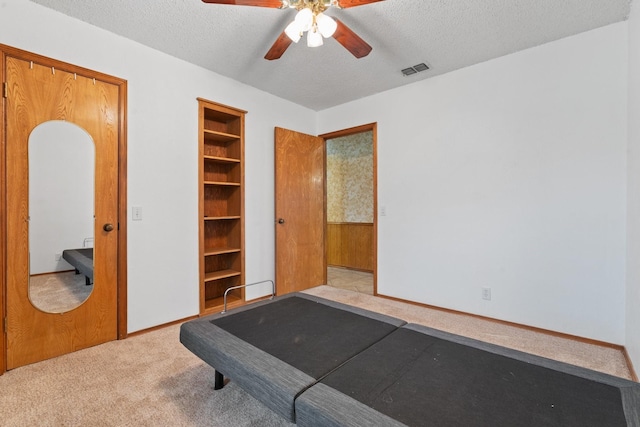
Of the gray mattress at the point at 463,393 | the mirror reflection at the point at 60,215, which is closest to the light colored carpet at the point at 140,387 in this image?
the mirror reflection at the point at 60,215

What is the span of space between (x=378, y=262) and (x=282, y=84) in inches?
95.9

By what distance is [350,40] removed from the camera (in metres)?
2.04

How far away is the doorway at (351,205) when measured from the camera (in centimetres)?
531

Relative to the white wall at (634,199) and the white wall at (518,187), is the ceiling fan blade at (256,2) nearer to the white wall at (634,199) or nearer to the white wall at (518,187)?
the white wall at (518,187)

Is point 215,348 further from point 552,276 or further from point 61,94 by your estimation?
point 552,276

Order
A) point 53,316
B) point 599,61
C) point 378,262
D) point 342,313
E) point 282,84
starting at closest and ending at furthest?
point 342,313
point 53,316
point 599,61
point 282,84
point 378,262

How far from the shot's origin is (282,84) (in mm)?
3402

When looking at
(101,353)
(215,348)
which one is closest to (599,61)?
(215,348)

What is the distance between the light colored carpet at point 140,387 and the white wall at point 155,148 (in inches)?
18.1

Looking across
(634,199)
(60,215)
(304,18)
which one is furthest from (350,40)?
(60,215)

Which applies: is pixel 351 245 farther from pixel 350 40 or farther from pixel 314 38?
pixel 314 38

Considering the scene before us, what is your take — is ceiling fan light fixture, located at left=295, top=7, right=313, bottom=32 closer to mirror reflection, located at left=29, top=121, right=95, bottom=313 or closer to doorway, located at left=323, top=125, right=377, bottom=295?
mirror reflection, located at left=29, top=121, right=95, bottom=313

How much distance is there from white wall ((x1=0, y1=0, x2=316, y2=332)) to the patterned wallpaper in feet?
9.26

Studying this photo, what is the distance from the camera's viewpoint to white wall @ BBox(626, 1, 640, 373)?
1907mm
